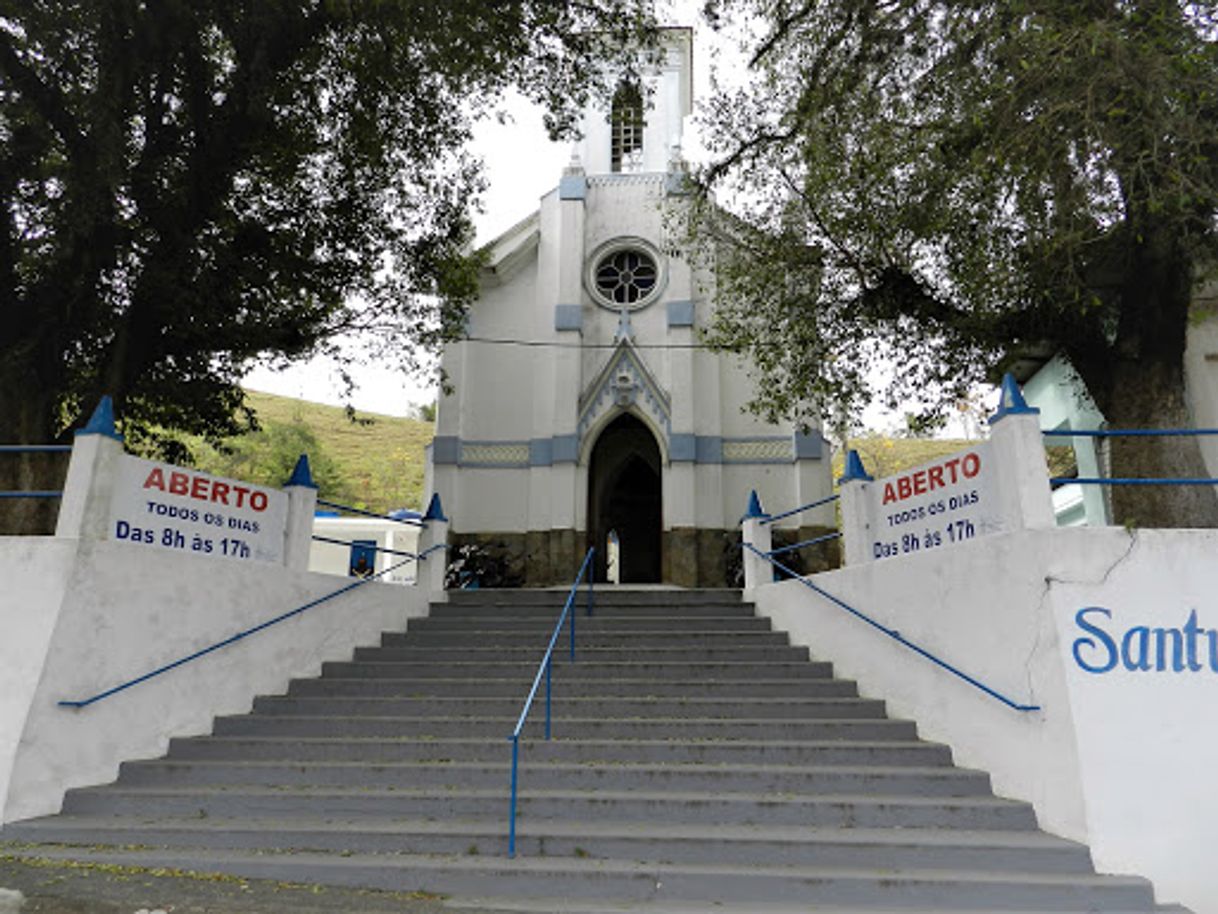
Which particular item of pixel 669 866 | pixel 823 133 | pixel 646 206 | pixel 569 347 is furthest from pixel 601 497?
pixel 669 866

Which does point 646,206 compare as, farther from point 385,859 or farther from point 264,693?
point 385,859

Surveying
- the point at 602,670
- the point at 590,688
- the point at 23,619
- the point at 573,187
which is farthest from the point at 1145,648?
the point at 573,187

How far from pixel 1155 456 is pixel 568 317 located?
36.0 ft

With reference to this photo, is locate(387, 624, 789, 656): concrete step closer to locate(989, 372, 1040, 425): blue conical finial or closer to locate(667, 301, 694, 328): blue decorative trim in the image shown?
locate(989, 372, 1040, 425): blue conical finial

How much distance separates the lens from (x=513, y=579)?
48.8 ft

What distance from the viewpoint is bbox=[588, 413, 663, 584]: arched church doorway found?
17.9 metres

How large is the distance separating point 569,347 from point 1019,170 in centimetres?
997

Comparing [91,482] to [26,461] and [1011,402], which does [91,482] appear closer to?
[26,461]

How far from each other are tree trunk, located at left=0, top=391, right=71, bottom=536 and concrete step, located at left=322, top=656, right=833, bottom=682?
143 inches

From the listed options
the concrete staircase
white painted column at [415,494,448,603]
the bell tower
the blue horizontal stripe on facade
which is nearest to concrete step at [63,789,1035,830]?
the concrete staircase

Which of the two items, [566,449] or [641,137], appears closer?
[566,449]

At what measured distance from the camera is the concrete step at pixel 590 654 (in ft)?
27.7

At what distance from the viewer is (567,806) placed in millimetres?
5738

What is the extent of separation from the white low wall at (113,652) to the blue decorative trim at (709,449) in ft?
30.2
